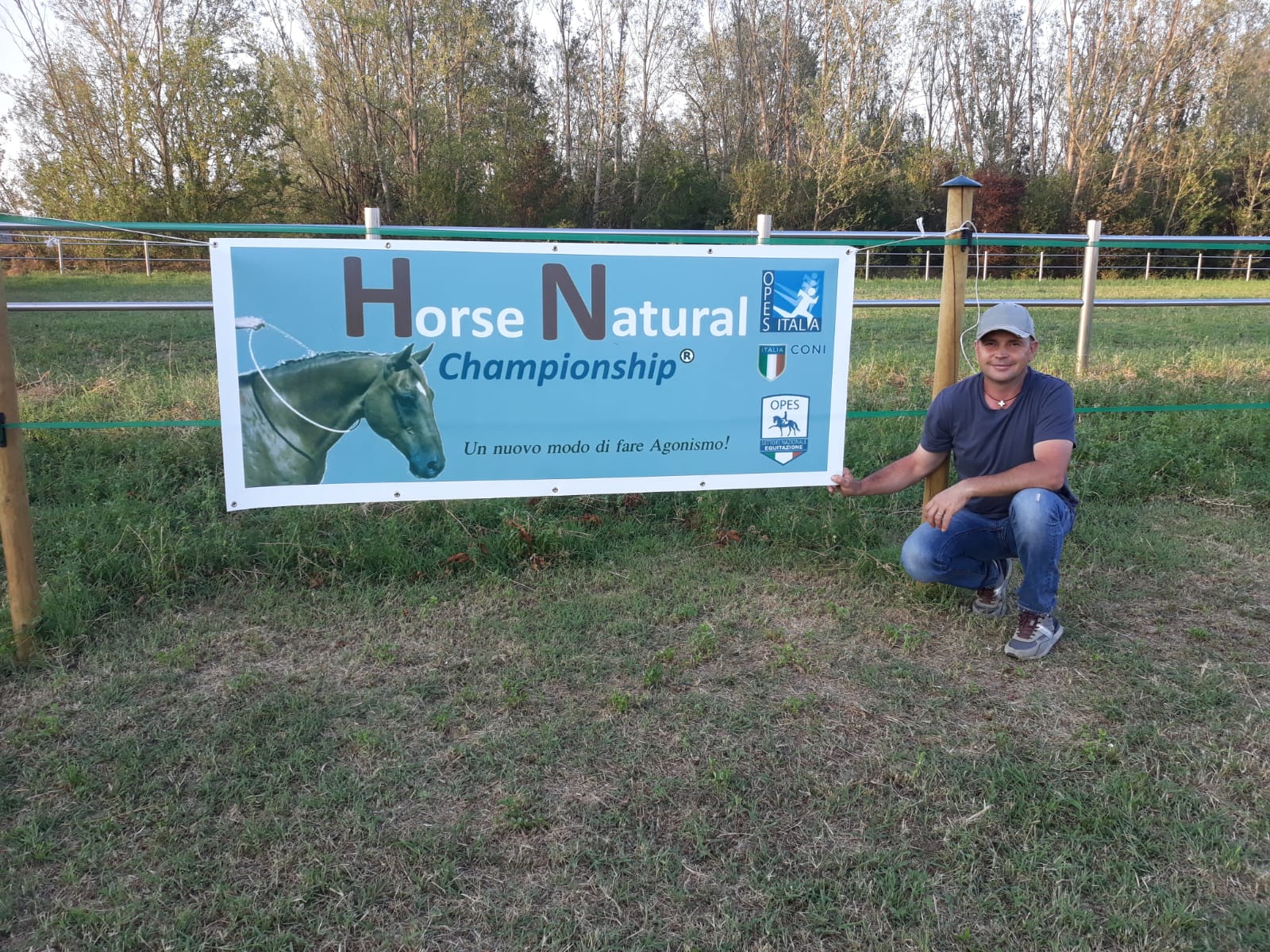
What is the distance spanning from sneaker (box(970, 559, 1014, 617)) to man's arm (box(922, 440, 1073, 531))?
58cm

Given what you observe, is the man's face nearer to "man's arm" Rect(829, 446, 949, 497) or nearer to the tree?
"man's arm" Rect(829, 446, 949, 497)

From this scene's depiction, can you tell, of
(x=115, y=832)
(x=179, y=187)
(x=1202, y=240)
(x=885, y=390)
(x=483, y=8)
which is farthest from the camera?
(x=483, y=8)

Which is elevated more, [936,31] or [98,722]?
[936,31]

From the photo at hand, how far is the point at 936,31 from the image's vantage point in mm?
43844

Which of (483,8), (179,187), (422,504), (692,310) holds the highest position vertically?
(483,8)

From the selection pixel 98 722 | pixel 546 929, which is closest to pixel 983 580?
pixel 546 929

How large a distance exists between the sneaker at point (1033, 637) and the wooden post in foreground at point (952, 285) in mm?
802

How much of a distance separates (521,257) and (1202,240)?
4882 mm

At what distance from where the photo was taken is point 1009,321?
3594 millimetres

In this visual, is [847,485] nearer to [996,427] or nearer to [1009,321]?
[996,427]

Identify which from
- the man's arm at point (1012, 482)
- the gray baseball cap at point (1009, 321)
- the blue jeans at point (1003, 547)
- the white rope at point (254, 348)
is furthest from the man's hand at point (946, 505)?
the white rope at point (254, 348)

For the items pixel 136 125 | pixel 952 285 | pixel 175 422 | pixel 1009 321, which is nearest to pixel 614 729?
pixel 1009 321

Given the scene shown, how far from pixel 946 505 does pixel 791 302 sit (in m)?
1.11

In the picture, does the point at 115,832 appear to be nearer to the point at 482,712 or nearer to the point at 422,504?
the point at 482,712
